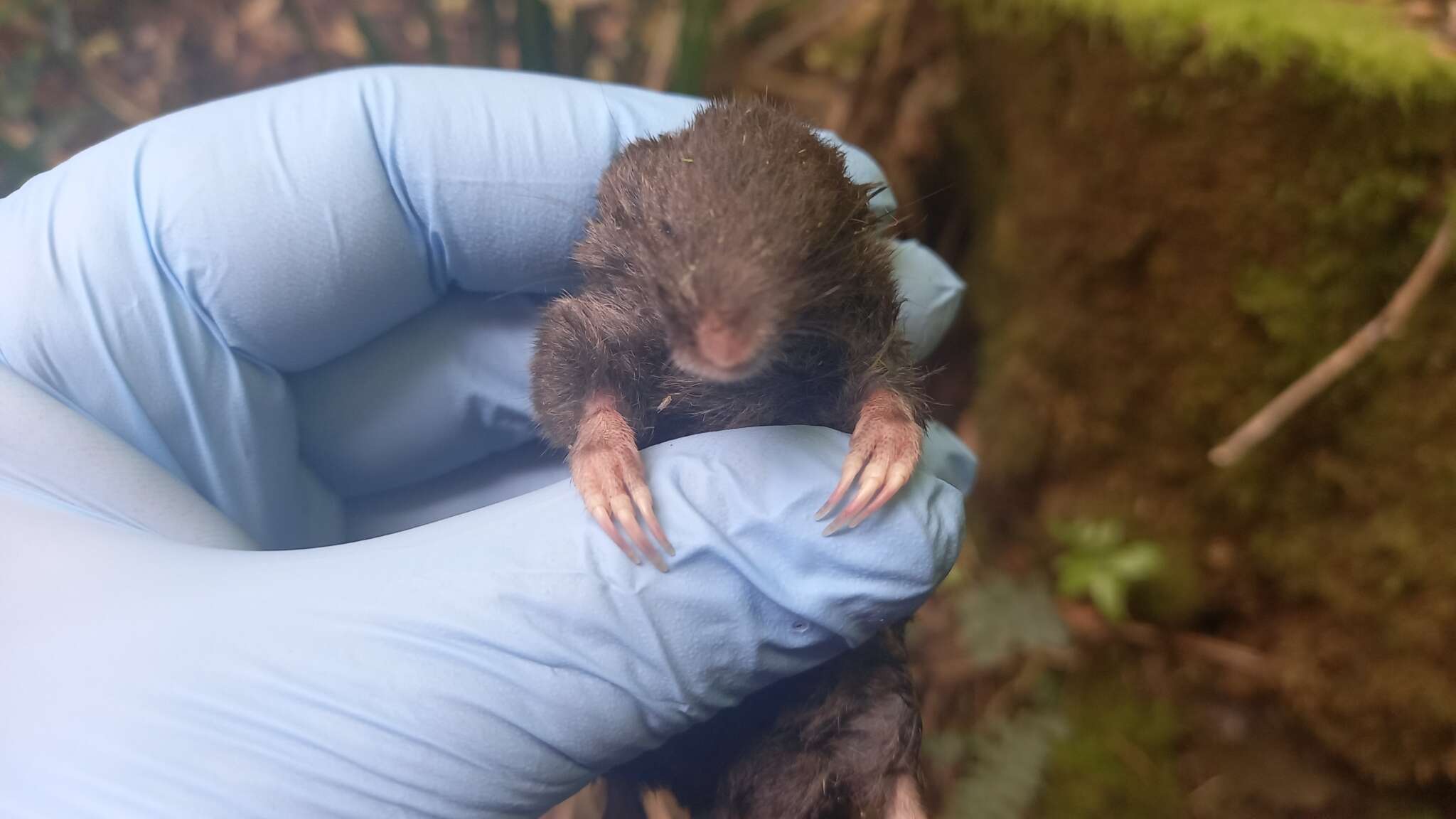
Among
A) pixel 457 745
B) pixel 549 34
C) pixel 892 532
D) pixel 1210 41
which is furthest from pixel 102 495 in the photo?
pixel 1210 41

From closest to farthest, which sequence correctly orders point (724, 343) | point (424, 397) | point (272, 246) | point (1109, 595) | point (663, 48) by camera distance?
point (724, 343) < point (272, 246) < point (424, 397) < point (1109, 595) < point (663, 48)

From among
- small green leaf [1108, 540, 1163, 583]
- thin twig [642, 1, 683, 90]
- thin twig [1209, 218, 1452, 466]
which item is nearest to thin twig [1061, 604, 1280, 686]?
small green leaf [1108, 540, 1163, 583]

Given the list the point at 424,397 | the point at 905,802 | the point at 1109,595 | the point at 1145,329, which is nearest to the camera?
the point at 905,802

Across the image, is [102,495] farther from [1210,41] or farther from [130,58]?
[1210,41]

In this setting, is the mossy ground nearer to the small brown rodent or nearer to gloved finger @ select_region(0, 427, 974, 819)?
the small brown rodent

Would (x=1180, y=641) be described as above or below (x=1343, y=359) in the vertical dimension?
below

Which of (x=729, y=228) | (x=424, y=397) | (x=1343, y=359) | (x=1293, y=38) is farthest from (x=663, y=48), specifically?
(x=1343, y=359)

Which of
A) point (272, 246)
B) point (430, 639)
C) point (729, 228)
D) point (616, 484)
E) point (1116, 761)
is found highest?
point (729, 228)

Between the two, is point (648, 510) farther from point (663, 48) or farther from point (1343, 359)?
point (663, 48)
